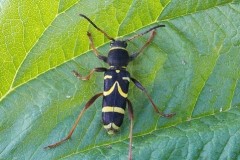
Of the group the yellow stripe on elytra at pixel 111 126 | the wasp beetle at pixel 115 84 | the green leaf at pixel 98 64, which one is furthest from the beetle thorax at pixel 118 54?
the yellow stripe on elytra at pixel 111 126

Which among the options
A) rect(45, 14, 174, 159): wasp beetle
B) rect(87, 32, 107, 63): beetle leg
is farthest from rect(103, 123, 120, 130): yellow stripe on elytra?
rect(87, 32, 107, 63): beetle leg

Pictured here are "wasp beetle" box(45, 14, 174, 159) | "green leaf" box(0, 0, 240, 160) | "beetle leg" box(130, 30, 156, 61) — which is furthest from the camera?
"beetle leg" box(130, 30, 156, 61)

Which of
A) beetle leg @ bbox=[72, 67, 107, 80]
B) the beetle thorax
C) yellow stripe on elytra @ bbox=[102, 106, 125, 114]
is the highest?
the beetle thorax

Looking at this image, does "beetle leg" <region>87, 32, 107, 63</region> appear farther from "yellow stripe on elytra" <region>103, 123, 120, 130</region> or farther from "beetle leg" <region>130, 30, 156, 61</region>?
"yellow stripe on elytra" <region>103, 123, 120, 130</region>

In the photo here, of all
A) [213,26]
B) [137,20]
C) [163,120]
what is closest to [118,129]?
[163,120]

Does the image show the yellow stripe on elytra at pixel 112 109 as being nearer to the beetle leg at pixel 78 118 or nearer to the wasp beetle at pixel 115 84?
the wasp beetle at pixel 115 84

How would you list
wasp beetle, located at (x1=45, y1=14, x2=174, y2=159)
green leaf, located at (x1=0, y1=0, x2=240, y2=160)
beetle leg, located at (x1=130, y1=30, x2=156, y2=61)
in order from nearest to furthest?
green leaf, located at (x1=0, y1=0, x2=240, y2=160) < wasp beetle, located at (x1=45, y1=14, x2=174, y2=159) < beetle leg, located at (x1=130, y1=30, x2=156, y2=61)

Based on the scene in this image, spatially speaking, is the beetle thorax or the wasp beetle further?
the beetle thorax
